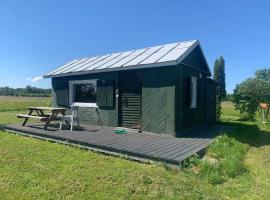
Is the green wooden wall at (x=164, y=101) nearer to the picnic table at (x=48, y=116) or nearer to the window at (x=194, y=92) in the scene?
the window at (x=194, y=92)

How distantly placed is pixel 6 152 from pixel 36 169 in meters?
1.79

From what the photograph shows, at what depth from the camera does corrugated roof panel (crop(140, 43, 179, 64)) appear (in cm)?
917

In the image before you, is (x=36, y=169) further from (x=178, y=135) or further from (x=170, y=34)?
(x=170, y=34)

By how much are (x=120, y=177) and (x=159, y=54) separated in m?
6.09

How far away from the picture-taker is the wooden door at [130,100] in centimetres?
970

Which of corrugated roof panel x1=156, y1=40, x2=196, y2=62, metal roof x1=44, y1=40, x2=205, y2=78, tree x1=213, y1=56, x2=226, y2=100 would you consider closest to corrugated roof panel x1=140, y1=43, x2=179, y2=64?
metal roof x1=44, y1=40, x2=205, y2=78

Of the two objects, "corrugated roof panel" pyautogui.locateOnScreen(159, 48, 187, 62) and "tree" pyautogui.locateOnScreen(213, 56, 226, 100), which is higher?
"tree" pyautogui.locateOnScreen(213, 56, 226, 100)

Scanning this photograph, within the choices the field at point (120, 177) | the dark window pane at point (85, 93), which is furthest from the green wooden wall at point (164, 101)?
the field at point (120, 177)

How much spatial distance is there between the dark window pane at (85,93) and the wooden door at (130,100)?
1.76m

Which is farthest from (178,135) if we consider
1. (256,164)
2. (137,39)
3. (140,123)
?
(137,39)

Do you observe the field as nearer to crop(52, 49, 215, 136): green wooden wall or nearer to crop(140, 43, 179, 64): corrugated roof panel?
crop(52, 49, 215, 136): green wooden wall

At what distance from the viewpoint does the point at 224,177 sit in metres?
4.95

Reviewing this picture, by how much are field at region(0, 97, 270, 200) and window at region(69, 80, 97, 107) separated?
4905 mm

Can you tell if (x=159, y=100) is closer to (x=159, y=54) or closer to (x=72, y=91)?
(x=159, y=54)
